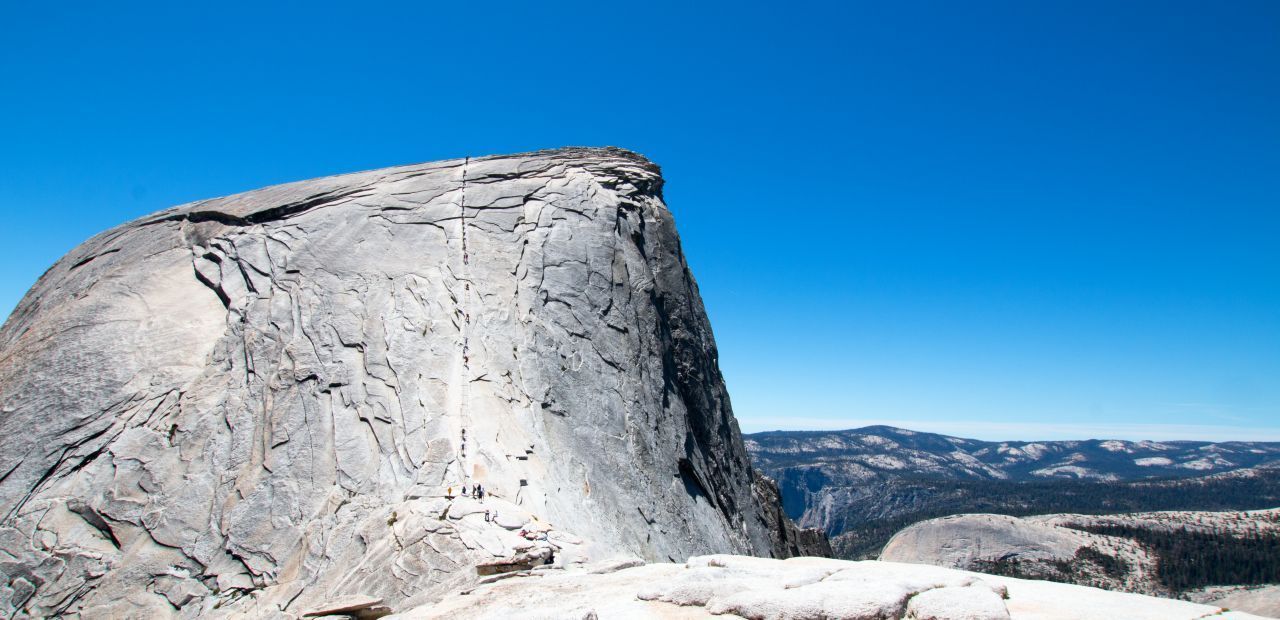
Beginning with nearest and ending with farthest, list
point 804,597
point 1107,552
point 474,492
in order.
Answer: point 804,597 < point 474,492 < point 1107,552

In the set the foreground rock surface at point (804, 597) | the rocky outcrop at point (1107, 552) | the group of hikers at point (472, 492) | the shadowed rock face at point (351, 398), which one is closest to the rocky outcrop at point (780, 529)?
the shadowed rock face at point (351, 398)

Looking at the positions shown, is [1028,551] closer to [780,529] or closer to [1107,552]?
[1107,552]

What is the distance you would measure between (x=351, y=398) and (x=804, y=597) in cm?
1627

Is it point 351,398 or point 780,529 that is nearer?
point 351,398

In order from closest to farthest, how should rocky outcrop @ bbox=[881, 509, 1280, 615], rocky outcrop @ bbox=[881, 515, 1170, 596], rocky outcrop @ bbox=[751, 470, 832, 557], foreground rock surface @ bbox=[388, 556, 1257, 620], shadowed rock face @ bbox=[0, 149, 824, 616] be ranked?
1. foreground rock surface @ bbox=[388, 556, 1257, 620]
2. shadowed rock face @ bbox=[0, 149, 824, 616]
3. rocky outcrop @ bbox=[751, 470, 832, 557]
4. rocky outcrop @ bbox=[881, 509, 1280, 615]
5. rocky outcrop @ bbox=[881, 515, 1170, 596]

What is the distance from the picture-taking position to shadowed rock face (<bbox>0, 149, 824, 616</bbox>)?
16.6 m

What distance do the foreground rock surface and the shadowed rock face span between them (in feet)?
8.56

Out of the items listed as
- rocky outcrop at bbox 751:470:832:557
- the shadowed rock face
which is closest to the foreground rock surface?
the shadowed rock face

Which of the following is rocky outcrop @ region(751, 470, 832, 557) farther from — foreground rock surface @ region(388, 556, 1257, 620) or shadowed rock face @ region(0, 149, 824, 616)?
foreground rock surface @ region(388, 556, 1257, 620)

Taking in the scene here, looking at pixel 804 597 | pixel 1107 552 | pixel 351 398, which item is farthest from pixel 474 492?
pixel 1107 552

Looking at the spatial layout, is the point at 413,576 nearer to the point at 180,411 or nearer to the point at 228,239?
the point at 180,411

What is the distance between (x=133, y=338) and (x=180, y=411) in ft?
14.0

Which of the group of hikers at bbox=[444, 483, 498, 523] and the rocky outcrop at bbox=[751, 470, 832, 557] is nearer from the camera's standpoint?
the group of hikers at bbox=[444, 483, 498, 523]

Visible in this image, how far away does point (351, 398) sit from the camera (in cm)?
2050
